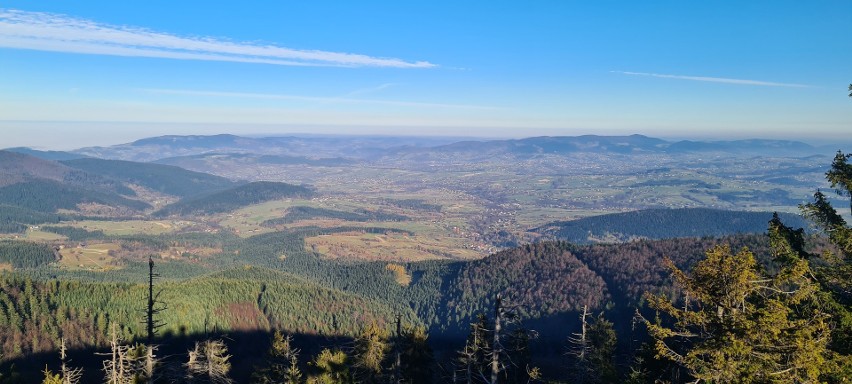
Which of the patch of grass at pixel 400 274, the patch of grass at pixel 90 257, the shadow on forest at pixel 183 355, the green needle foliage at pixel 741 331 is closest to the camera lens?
the green needle foliage at pixel 741 331

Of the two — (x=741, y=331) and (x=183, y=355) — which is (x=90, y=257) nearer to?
(x=183, y=355)

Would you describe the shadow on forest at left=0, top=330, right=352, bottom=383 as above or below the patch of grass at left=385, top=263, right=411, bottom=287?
above

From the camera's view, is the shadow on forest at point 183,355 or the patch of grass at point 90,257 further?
the patch of grass at point 90,257

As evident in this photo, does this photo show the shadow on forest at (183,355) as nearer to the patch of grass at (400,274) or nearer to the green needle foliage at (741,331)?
the green needle foliage at (741,331)

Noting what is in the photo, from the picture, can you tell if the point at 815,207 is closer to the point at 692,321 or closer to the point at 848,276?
the point at 848,276

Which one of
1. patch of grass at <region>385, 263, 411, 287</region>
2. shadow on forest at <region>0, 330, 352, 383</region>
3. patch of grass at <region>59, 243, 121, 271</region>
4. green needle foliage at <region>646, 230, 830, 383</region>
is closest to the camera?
green needle foliage at <region>646, 230, 830, 383</region>

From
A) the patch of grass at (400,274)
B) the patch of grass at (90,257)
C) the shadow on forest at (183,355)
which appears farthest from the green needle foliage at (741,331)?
the patch of grass at (90,257)

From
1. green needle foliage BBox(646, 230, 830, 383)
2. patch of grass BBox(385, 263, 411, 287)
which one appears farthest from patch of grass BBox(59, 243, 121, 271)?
green needle foliage BBox(646, 230, 830, 383)

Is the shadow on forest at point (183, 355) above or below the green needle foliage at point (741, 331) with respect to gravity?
below

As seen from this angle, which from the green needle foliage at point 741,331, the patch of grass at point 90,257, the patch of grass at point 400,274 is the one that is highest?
the green needle foliage at point 741,331

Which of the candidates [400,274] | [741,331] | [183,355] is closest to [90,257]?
[400,274]

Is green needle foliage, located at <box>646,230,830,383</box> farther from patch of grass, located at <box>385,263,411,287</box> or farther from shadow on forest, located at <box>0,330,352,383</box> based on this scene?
patch of grass, located at <box>385,263,411,287</box>
